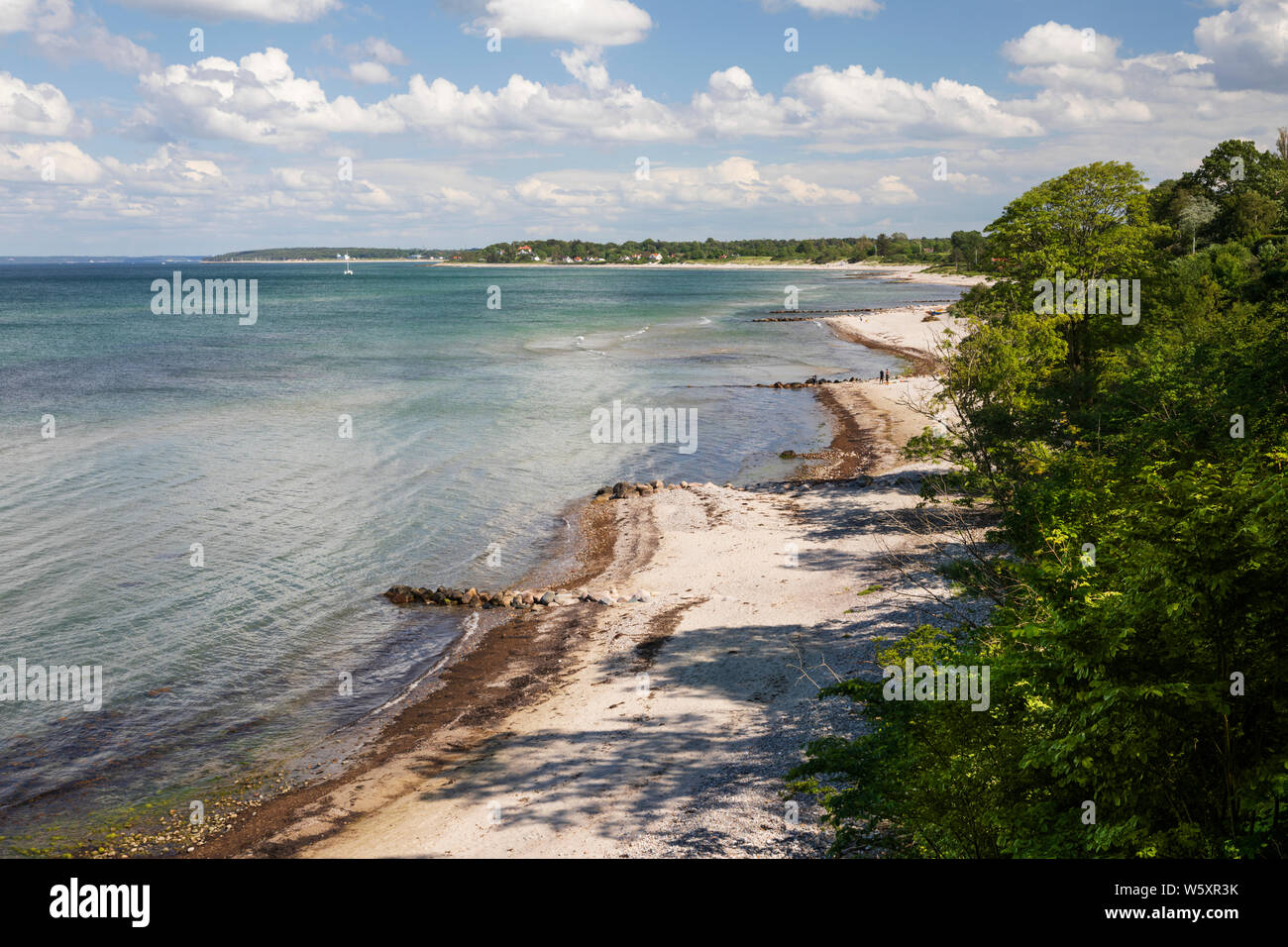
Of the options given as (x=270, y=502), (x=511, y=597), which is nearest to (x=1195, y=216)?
(x=511, y=597)

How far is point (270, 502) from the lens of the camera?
3494 cm

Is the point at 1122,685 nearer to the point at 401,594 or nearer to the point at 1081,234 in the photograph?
the point at 401,594

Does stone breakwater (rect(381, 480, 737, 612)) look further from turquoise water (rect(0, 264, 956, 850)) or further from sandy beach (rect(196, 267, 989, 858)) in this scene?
turquoise water (rect(0, 264, 956, 850))

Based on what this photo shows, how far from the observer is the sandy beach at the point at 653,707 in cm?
1376

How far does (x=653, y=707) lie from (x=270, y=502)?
23.3 m

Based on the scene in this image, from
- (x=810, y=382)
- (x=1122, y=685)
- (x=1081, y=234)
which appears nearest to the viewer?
Answer: (x=1122, y=685)

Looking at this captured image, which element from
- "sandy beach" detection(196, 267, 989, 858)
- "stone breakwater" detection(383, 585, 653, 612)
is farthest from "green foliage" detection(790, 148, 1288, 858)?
"stone breakwater" detection(383, 585, 653, 612)

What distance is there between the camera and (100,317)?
390ft

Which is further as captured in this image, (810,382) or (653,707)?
(810,382)

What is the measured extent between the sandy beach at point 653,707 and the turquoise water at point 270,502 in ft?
7.87

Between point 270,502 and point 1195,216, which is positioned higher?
point 1195,216

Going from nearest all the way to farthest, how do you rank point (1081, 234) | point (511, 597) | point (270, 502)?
point (511, 597)
point (1081, 234)
point (270, 502)

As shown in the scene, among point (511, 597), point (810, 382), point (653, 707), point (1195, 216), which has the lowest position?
point (653, 707)
